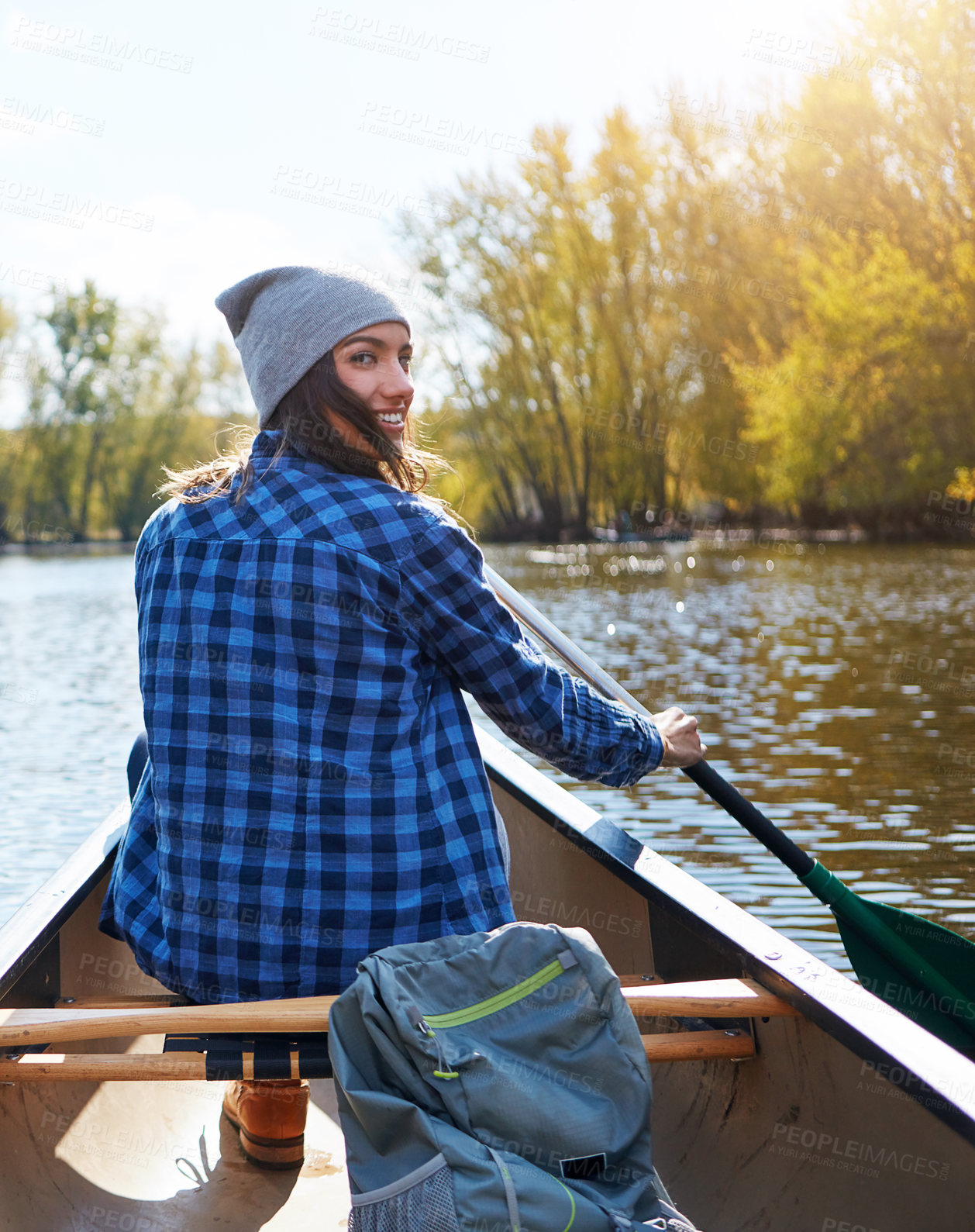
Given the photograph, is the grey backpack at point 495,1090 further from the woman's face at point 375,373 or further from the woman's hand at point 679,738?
the woman's face at point 375,373

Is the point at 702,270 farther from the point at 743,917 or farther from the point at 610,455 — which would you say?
the point at 743,917

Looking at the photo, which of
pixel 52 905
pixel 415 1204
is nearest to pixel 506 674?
pixel 415 1204

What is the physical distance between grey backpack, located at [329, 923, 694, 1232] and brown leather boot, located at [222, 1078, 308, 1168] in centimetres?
67

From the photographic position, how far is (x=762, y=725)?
299 inches

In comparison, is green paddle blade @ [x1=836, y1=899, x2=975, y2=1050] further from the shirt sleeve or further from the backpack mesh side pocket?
the backpack mesh side pocket

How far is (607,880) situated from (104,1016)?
51.9 inches

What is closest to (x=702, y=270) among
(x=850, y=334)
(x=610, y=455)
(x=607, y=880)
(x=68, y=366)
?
(x=610, y=455)

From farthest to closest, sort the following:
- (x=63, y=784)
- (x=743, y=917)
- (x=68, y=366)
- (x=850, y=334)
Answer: (x=68, y=366), (x=850, y=334), (x=63, y=784), (x=743, y=917)

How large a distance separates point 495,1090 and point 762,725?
20.7 feet

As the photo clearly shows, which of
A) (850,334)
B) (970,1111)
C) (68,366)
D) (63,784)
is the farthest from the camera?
(68,366)

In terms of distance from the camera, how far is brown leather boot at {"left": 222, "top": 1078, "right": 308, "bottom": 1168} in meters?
2.19

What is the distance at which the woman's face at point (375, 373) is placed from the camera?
6.12ft

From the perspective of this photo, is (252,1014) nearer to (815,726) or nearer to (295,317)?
(295,317)

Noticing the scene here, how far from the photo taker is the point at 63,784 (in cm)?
687
